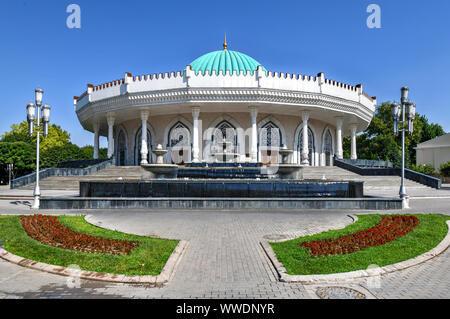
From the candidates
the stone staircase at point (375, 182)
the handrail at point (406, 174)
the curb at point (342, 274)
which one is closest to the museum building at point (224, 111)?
the stone staircase at point (375, 182)

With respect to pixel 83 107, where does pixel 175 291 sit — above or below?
below

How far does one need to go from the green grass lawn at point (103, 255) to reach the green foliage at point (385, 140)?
138ft

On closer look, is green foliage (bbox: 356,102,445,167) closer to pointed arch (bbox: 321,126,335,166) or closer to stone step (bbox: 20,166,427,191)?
pointed arch (bbox: 321,126,335,166)

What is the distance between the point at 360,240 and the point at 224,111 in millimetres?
23478

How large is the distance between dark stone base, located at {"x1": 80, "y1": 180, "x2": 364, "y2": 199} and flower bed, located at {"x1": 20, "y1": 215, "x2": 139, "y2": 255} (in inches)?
196

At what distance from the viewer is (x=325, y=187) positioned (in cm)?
1259

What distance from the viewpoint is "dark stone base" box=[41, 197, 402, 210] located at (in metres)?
11.3

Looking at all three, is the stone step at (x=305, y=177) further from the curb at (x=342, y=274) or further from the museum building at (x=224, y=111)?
the curb at (x=342, y=274)

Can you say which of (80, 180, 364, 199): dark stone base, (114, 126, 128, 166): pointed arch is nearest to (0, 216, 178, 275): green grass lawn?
(80, 180, 364, 199): dark stone base

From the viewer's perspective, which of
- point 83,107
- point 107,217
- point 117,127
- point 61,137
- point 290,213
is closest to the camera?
point 107,217

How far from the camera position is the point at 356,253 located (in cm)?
558
